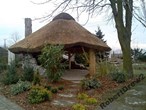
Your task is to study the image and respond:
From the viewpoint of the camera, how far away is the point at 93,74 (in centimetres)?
1491

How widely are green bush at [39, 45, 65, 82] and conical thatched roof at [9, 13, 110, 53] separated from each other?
147 cm

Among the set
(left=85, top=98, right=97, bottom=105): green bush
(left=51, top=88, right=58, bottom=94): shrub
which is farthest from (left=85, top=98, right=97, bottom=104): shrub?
(left=51, top=88, right=58, bottom=94): shrub

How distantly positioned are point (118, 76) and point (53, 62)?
319 centimetres

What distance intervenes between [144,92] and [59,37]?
558cm

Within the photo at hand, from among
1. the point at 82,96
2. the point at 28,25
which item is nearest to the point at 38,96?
the point at 82,96

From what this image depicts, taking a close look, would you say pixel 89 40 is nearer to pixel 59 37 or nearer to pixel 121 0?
pixel 59 37

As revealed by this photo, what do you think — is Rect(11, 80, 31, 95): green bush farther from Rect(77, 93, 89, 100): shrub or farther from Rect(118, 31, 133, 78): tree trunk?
Rect(118, 31, 133, 78): tree trunk

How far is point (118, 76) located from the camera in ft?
43.2

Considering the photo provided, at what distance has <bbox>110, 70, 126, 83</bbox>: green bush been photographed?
13.1m

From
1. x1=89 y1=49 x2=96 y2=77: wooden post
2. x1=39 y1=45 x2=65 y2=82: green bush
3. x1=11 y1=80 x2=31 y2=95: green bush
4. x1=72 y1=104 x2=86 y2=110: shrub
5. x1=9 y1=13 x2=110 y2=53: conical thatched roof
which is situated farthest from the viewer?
x1=89 y1=49 x2=96 y2=77: wooden post

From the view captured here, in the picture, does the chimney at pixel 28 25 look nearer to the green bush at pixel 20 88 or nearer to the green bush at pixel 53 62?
the green bush at pixel 53 62

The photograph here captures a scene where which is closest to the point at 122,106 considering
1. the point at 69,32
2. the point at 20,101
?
the point at 20,101

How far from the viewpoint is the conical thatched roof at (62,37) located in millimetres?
14457

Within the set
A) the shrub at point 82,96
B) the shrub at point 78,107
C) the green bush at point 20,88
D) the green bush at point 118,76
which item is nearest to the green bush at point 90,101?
the shrub at point 82,96
